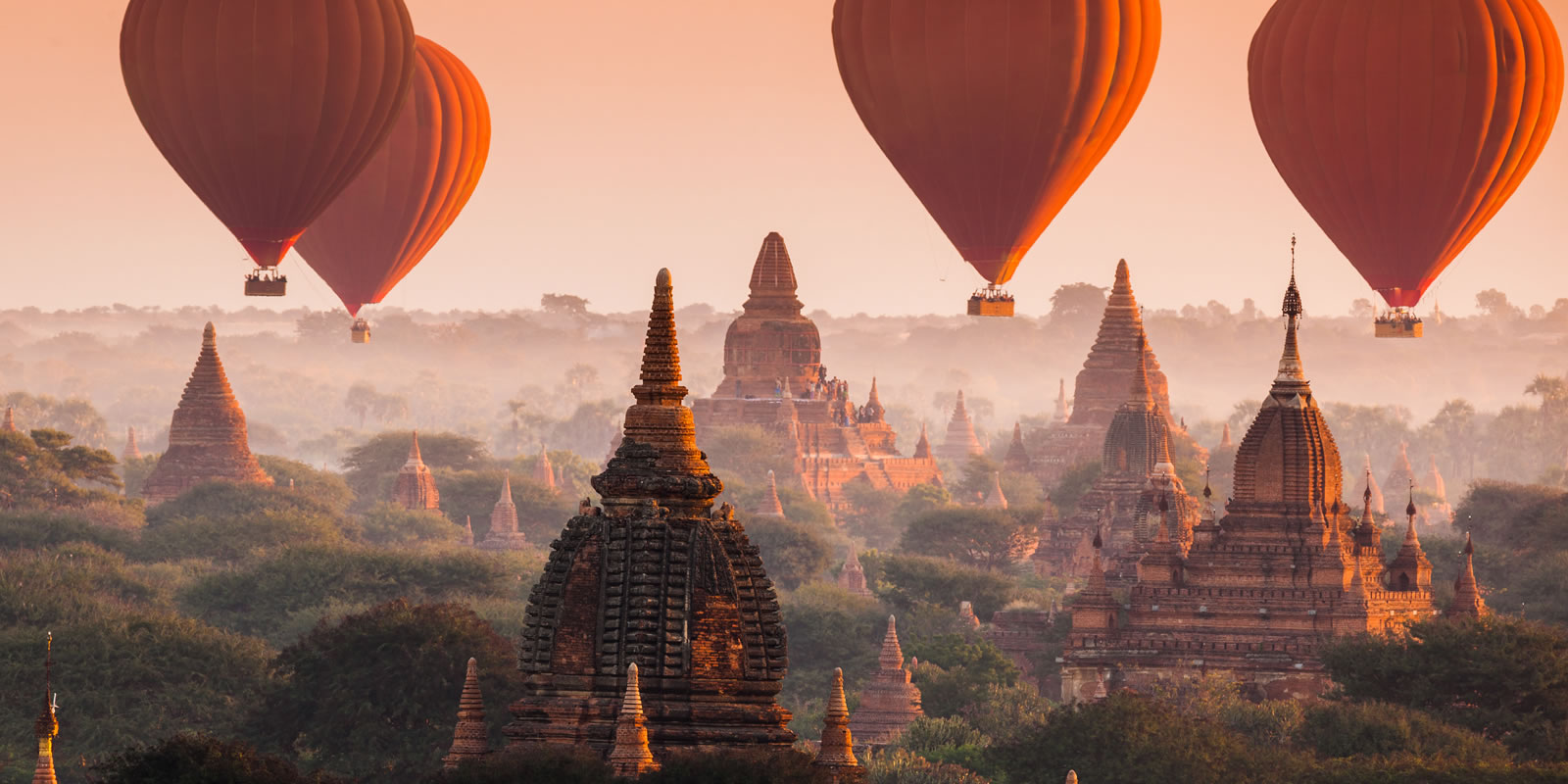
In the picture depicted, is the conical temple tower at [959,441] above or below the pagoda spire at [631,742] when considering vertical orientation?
above

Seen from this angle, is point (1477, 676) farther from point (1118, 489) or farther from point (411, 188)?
point (1118, 489)

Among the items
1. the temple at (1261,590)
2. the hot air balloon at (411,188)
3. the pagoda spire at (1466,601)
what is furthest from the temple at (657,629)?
the hot air balloon at (411,188)

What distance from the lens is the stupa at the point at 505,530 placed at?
11375 centimetres

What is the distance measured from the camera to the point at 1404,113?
63.4 metres

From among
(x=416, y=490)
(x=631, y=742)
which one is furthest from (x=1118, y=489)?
(x=631, y=742)

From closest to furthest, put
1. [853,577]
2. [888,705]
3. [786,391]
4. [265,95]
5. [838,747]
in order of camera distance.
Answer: [838,747]
[265,95]
[888,705]
[853,577]
[786,391]

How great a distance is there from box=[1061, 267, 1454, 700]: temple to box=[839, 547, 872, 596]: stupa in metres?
29.2

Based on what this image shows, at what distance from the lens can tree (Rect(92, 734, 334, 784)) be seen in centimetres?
3525

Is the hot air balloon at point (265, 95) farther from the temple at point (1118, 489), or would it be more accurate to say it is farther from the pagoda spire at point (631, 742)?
the pagoda spire at point (631, 742)

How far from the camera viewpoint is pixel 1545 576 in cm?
8162

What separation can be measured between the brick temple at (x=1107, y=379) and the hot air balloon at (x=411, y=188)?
1330 inches

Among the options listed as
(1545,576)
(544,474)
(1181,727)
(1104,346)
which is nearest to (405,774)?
(1181,727)

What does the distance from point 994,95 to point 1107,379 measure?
51.8m

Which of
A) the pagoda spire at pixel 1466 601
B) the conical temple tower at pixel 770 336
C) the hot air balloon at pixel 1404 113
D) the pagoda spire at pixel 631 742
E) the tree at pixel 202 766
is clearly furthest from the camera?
the conical temple tower at pixel 770 336
